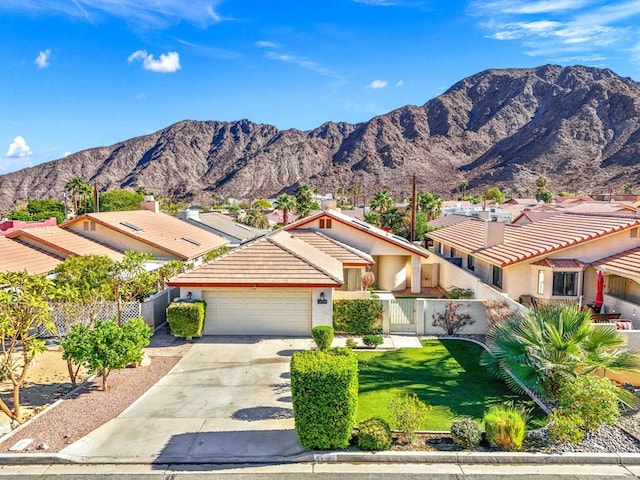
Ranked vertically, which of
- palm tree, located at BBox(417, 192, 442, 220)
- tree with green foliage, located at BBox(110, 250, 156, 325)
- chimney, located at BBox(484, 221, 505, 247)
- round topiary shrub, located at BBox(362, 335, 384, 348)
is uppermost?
palm tree, located at BBox(417, 192, 442, 220)

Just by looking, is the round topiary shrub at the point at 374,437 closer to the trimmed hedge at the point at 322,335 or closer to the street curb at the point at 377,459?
the street curb at the point at 377,459

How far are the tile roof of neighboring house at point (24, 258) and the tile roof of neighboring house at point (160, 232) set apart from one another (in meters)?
4.23

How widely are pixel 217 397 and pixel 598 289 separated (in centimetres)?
1514

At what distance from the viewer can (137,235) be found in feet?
89.5

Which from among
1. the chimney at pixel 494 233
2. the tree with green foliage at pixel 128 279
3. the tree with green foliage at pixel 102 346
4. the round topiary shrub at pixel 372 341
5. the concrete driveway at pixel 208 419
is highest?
the chimney at pixel 494 233

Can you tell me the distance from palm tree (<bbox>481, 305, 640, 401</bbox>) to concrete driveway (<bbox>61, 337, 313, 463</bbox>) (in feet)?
18.7

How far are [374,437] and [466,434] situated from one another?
74.5 inches

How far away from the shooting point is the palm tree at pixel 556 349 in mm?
11414

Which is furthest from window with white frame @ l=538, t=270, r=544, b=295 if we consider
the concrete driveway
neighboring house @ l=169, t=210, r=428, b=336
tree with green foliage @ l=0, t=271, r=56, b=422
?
tree with green foliage @ l=0, t=271, r=56, b=422

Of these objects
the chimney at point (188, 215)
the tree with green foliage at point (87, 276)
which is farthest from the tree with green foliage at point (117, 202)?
the tree with green foliage at point (87, 276)

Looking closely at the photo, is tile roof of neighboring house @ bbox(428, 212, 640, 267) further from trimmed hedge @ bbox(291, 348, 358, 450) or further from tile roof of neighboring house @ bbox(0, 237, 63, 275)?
tile roof of neighboring house @ bbox(0, 237, 63, 275)

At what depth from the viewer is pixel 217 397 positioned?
13133 millimetres

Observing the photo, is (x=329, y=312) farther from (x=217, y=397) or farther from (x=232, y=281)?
(x=217, y=397)

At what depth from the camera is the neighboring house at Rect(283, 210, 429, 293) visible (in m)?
27.3
